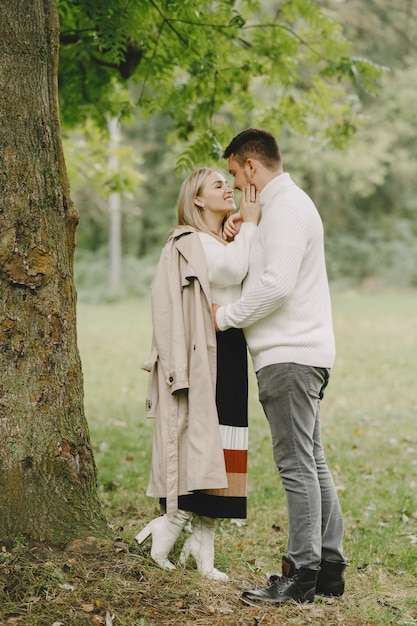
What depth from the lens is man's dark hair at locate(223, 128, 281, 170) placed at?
147 inches

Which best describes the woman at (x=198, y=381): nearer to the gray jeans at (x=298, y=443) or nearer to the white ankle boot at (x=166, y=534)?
the white ankle boot at (x=166, y=534)

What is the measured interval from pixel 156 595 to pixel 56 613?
504mm

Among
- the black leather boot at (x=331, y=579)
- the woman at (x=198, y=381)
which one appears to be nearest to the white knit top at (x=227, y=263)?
the woman at (x=198, y=381)

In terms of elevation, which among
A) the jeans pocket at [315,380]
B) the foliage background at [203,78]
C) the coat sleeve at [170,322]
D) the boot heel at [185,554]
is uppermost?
the foliage background at [203,78]

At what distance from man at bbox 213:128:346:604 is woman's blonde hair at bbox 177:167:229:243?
1.07 feet

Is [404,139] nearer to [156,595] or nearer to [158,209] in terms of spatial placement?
[158,209]

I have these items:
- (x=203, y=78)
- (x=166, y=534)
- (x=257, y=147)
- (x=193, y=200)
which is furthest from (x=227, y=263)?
(x=203, y=78)

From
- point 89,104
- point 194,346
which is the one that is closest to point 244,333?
point 194,346

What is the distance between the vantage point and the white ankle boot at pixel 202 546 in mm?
3875

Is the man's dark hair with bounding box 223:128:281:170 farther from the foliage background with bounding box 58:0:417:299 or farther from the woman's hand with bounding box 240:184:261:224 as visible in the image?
the foliage background with bounding box 58:0:417:299

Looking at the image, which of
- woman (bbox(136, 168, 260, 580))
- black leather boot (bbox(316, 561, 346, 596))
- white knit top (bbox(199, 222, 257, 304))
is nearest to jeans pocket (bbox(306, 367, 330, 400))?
woman (bbox(136, 168, 260, 580))

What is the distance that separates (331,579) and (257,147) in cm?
231

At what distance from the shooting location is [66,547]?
3.61 m

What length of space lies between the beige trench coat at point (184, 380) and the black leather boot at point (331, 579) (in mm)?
781
